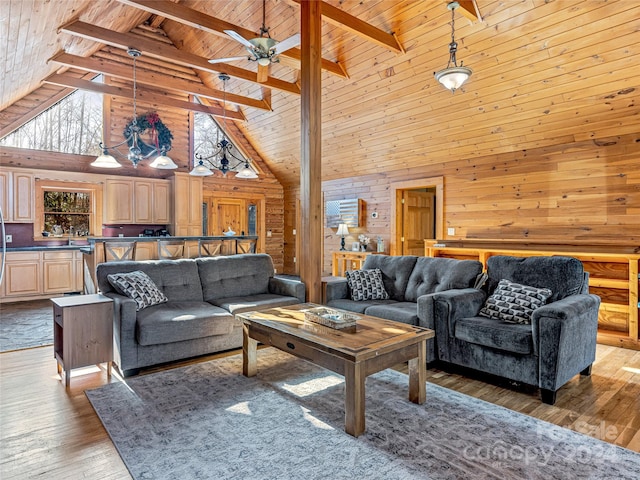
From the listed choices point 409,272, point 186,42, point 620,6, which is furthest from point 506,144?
point 186,42

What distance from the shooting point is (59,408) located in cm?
265

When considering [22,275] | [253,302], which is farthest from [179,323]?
[22,275]

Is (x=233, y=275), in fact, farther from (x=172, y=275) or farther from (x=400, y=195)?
(x=400, y=195)

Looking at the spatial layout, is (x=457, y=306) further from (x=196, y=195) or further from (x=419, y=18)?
(x=196, y=195)

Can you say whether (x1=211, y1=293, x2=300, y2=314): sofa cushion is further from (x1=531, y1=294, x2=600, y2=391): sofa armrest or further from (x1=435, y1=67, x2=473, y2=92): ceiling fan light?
(x1=435, y1=67, x2=473, y2=92): ceiling fan light

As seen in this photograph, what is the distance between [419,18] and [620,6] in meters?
1.93

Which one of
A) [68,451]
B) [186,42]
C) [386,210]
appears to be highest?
[186,42]

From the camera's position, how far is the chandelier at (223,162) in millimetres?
6621

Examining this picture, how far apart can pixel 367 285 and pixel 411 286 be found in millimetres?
464

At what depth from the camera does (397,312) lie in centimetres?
352

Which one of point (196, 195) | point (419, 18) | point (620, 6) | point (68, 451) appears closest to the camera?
point (68, 451)

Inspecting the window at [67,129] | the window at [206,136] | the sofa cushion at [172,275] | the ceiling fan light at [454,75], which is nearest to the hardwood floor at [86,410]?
the sofa cushion at [172,275]

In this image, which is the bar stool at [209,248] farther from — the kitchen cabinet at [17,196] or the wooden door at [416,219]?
the wooden door at [416,219]

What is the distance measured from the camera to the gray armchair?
2719 millimetres
